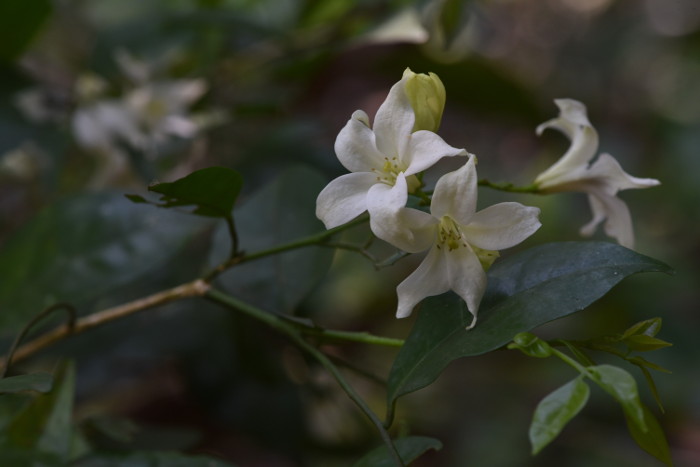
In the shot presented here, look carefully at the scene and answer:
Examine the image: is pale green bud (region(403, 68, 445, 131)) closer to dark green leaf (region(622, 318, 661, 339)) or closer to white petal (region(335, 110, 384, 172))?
white petal (region(335, 110, 384, 172))

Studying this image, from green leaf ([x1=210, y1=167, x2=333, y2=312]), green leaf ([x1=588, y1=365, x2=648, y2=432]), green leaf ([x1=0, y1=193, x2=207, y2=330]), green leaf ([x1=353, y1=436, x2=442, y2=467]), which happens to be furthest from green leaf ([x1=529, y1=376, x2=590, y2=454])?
green leaf ([x1=0, y1=193, x2=207, y2=330])

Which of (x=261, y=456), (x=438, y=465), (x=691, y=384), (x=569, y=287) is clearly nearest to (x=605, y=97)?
(x=691, y=384)

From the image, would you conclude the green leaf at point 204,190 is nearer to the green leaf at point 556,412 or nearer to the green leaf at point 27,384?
the green leaf at point 27,384

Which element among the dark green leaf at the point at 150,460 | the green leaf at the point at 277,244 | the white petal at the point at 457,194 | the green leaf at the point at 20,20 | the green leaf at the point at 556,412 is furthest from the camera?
the green leaf at the point at 20,20

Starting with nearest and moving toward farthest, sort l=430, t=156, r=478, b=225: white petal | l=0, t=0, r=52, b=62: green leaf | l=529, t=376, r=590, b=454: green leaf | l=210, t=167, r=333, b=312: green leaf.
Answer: l=529, t=376, r=590, b=454: green leaf → l=430, t=156, r=478, b=225: white petal → l=210, t=167, r=333, b=312: green leaf → l=0, t=0, r=52, b=62: green leaf

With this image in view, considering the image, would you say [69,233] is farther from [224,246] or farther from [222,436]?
[222,436]

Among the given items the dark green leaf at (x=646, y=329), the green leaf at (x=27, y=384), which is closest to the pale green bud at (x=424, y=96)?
the dark green leaf at (x=646, y=329)
